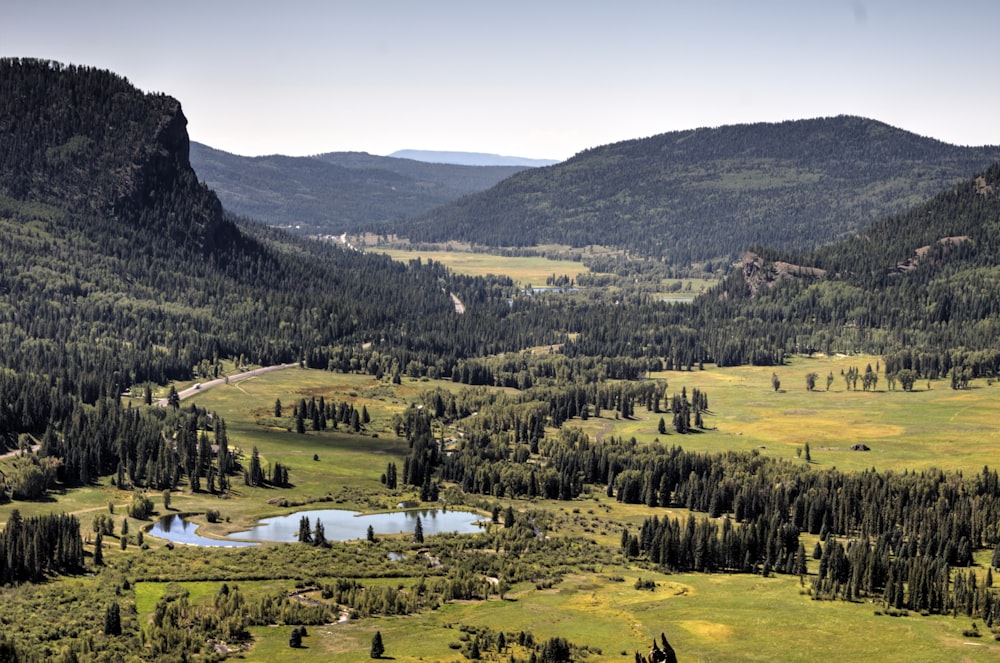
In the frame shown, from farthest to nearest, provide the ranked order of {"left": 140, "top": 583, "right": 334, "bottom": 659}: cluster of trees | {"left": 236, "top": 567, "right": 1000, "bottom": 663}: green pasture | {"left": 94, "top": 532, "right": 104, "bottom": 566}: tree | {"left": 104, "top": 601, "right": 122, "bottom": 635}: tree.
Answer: {"left": 94, "top": 532, "right": 104, "bottom": 566}: tree → {"left": 236, "top": 567, "right": 1000, "bottom": 663}: green pasture → {"left": 104, "top": 601, "right": 122, "bottom": 635}: tree → {"left": 140, "top": 583, "right": 334, "bottom": 659}: cluster of trees

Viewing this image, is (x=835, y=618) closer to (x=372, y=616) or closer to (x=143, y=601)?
(x=372, y=616)

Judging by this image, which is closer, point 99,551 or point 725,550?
point 99,551

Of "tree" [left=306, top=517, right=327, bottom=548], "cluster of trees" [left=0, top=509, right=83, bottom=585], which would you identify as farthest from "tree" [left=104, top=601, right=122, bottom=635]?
"tree" [left=306, top=517, right=327, bottom=548]

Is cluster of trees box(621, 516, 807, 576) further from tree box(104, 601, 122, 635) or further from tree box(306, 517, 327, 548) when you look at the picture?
tree box(104, 601, 122, 635)

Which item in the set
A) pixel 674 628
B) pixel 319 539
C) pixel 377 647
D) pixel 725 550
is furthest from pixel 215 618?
pixel 725 550

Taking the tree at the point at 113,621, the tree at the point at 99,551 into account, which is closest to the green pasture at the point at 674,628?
the tree at the point at 113,621

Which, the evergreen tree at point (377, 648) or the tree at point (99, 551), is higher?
the tree at point (99, 551)

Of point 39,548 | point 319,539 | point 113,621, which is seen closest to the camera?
point 113,621

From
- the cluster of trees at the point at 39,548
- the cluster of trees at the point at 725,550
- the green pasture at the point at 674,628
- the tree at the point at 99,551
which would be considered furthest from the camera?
the cluster of trees at the point at 725,550

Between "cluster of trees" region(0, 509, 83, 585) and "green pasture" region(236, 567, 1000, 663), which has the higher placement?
"cluster of trees" region(0, 509, 83, 585)

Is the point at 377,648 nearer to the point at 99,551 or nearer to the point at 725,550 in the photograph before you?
the point at 99,551

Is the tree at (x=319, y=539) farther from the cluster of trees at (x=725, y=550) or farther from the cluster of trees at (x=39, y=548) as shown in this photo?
the cluster of trees at (x=725, y=550)
